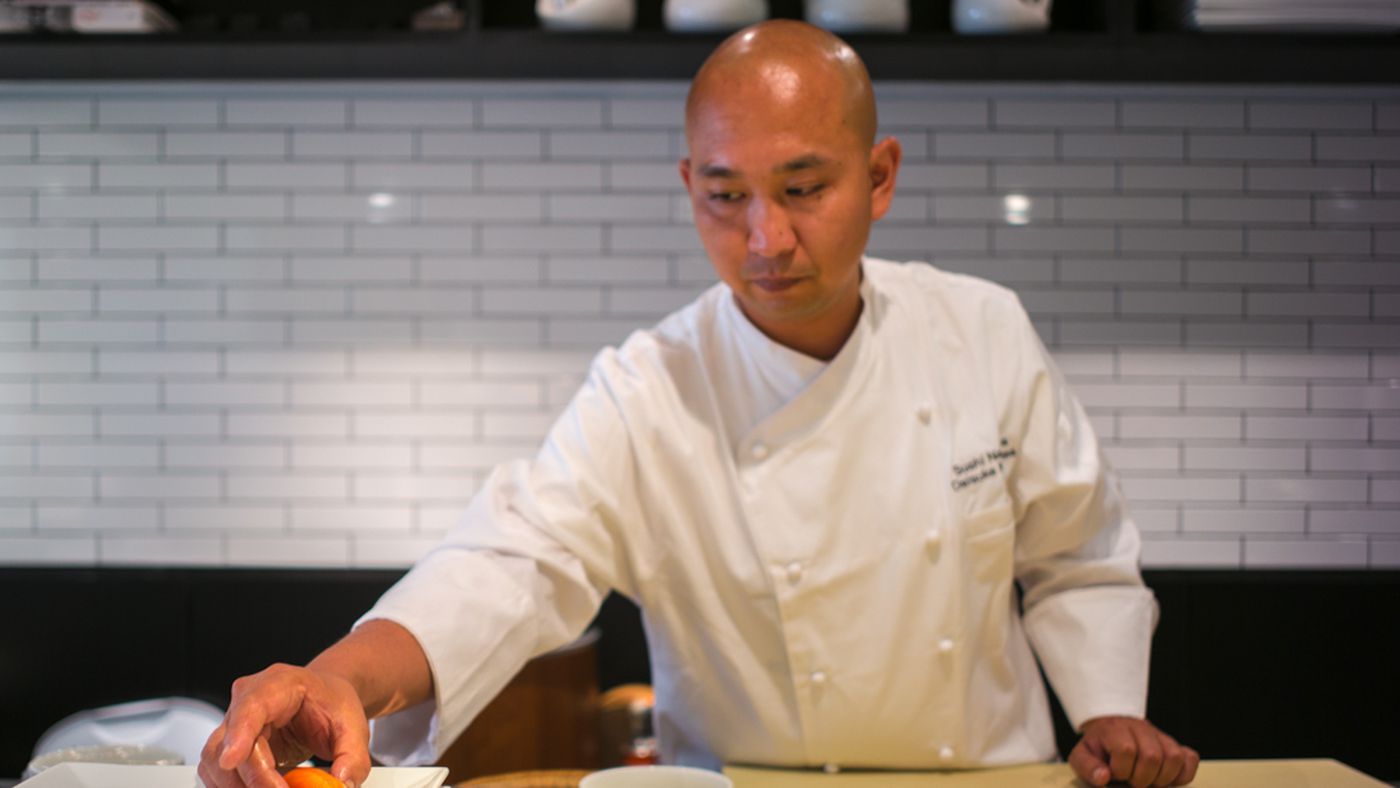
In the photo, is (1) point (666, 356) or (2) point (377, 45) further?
(2) point (377, 45)

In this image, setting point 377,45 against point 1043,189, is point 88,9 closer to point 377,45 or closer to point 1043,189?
point 377,45

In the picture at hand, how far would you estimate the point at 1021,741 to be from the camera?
1.53 meters

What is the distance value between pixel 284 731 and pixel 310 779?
0.43 ft

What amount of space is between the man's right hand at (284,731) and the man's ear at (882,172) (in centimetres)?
77

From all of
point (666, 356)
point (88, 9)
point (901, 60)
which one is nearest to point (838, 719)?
point (666, 356)

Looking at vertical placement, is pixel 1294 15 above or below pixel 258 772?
above

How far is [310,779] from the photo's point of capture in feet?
2.80

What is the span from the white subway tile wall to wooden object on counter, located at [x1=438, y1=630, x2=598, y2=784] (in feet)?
2.15

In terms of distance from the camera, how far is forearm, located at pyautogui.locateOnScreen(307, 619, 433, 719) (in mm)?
1065

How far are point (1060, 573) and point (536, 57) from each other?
149cm

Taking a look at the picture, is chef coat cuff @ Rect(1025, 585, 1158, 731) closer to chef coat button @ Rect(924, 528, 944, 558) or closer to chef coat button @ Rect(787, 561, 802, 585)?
chef coat button @ Rect(924, 528, 944, 558)

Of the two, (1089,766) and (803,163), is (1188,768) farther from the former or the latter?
(803,163)

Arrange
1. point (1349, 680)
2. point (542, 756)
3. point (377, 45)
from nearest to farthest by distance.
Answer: point (542, 756) < point (377, 45) < point (1349, 680)

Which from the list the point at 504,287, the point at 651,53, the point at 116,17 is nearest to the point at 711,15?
the point at 651,53
